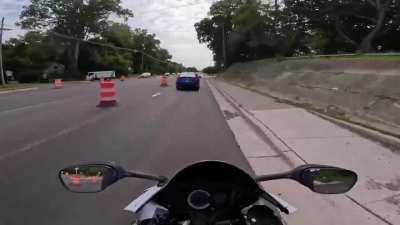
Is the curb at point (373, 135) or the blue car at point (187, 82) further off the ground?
the curb at point (373, 135)

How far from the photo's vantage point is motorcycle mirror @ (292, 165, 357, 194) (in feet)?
12.0

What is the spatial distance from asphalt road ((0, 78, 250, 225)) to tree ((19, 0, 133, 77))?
73962 mm

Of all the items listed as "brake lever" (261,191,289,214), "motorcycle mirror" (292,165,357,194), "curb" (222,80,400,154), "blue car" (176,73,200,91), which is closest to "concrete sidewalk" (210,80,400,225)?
"curb" (222,80,400,154)

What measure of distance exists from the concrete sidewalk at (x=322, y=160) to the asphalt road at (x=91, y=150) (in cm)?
65

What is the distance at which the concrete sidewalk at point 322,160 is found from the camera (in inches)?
269

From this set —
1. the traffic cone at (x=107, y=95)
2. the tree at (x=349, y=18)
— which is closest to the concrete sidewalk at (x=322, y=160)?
the traffic cone at (x=107, y=95)

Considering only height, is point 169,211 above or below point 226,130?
above

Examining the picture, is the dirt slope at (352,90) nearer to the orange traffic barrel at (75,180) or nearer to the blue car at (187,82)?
the orange traffic barrel at (75,180)

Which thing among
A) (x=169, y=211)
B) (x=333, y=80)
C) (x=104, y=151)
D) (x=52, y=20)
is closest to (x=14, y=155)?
(x=104, y=151)

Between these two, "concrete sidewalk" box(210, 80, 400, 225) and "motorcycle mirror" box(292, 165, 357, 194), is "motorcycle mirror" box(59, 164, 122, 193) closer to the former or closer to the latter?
"motorcycle mirror" box(292, 165, 357, 194)

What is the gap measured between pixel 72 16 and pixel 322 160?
Result: 8937 centimetres

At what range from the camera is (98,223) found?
6.50 metres

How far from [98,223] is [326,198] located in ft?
9.63

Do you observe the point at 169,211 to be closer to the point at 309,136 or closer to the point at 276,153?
the point at 276,153
